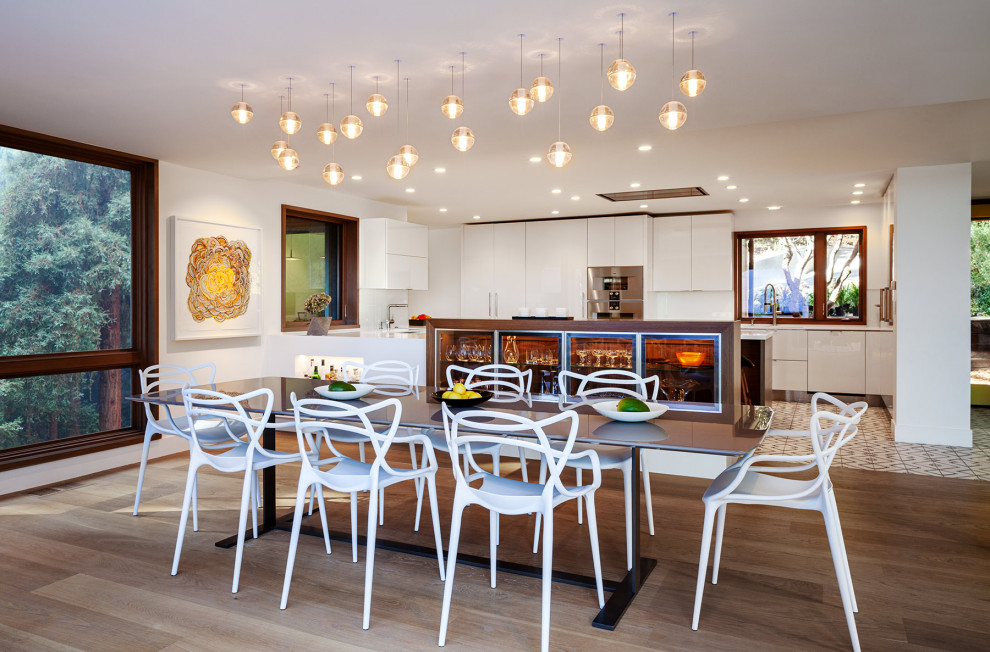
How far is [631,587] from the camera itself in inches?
109

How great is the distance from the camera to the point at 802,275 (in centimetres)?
850

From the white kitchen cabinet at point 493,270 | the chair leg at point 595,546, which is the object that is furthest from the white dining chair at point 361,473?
the white kitchen cabinet at point 493,270

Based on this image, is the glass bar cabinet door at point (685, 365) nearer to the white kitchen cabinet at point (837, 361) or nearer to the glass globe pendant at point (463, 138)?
the glass globe pendant at point (463, 138)

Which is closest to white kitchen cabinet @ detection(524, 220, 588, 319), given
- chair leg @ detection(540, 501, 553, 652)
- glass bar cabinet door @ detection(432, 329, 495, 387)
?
glass bar cabinet door @ detection(432, 329, 495, 387)

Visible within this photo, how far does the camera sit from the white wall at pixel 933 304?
223 inches

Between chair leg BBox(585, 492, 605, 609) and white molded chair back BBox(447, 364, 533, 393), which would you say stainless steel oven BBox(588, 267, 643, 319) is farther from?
chair leg BBox(585, 492, 605, 609)

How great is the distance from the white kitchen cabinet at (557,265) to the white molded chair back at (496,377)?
3803 mm

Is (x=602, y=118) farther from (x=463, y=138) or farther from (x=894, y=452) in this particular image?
(x=894, y=452)

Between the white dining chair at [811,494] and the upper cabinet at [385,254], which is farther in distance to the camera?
the upper cabinet at [385,254]

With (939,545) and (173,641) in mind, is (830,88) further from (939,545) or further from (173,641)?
(173,641)

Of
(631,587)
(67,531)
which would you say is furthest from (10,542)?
(631,587)

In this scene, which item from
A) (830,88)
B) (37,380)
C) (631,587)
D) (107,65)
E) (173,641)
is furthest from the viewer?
(37,380)

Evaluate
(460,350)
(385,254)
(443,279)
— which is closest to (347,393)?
(460,350)

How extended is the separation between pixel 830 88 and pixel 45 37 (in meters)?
3.66
